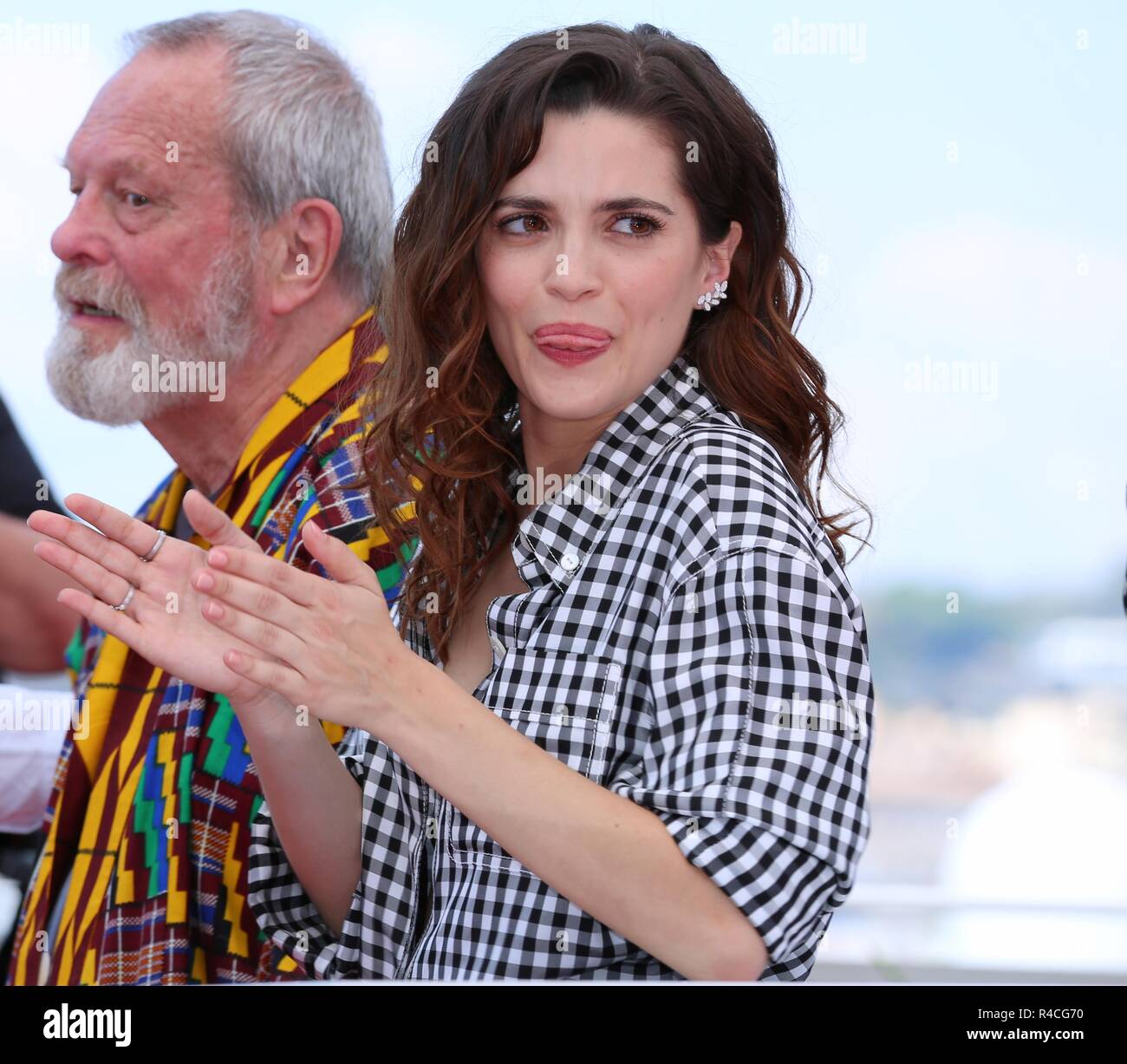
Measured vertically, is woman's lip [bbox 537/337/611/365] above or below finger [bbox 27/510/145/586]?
above

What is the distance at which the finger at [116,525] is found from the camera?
3.31 ft

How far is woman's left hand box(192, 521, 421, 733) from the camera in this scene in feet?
2.89

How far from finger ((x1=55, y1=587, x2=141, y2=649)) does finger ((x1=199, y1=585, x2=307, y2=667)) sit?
0.44 feet

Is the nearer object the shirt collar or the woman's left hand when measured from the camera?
the woman's left hand

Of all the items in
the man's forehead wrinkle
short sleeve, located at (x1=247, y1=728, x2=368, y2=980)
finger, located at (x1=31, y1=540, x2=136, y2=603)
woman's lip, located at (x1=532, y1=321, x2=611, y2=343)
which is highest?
the man's forehead wrinkle

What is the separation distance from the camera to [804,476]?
1177mm

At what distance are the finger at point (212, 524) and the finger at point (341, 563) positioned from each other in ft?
0.18

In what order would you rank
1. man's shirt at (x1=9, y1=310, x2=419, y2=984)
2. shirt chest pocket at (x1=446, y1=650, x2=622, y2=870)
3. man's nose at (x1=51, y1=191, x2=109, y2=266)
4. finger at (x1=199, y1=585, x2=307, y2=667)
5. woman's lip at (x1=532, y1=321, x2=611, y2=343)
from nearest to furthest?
finger at (x1=199, y1=585, x2=307, y2=667) → shirt chest pocket at (x1=446, y1=650, x2=622, y2=870) → woman's lip at (x1=532, y1=321, x2=611, y2=343) → man's shirt at (x1=9, y1=310, x2=419, y2=984) → man's nose at (x1=51, y1=191, x2=109, y2=266)

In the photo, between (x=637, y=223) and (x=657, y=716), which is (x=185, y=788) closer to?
(x=657, y=716)

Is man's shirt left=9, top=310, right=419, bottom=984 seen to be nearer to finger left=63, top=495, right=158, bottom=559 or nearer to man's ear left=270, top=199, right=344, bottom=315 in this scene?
man's ear left=270, top=199, right=344, bottom=315

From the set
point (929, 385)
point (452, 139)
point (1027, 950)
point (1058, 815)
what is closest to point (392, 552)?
point (452, 139)

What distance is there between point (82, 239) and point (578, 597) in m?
0.98

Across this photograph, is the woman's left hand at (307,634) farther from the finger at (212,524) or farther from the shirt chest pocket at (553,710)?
the shirt chest pocket at (553,710)

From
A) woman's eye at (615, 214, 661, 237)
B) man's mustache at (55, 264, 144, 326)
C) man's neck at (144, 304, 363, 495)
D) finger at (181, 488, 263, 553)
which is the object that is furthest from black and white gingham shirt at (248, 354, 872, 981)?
man's mustache at (55, 264, 144, 326)
